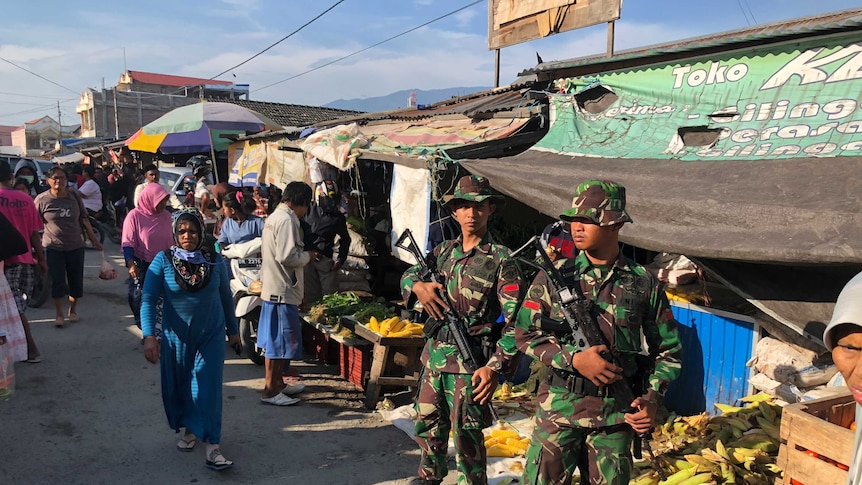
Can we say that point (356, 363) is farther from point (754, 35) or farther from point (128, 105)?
point (128, 105)

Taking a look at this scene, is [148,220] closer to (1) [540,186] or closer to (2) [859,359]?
(1) [540,186]

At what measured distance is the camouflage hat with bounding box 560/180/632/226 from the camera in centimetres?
274

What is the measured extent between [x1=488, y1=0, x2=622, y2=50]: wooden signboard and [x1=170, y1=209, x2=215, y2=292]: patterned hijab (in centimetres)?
485

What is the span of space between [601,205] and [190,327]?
9.88ft

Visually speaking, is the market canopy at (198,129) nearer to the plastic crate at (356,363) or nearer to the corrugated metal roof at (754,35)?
the plastic crate at (356,363)

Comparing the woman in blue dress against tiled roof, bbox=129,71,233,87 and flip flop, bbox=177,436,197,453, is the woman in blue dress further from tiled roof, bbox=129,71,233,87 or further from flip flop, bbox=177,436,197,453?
tiled roof, bbox=129,71,233,87

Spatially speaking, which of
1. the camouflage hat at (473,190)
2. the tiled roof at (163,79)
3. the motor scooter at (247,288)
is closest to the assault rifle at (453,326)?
the camouflage hat at (473,190)

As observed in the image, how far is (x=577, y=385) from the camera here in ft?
9.30

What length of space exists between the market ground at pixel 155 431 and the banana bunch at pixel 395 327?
0.75 metres

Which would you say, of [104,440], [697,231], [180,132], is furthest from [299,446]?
[180,132]

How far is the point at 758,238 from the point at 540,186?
1.78m

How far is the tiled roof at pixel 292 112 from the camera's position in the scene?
19125mm

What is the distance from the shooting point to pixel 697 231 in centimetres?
367

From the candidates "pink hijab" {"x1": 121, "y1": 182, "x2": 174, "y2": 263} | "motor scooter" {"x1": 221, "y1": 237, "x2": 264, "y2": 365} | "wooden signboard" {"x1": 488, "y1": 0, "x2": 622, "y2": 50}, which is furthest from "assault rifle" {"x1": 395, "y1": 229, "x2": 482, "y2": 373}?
"wooden signboard" {"x1": 488, "y1": 0, "x2": 622, "y2": 50}
